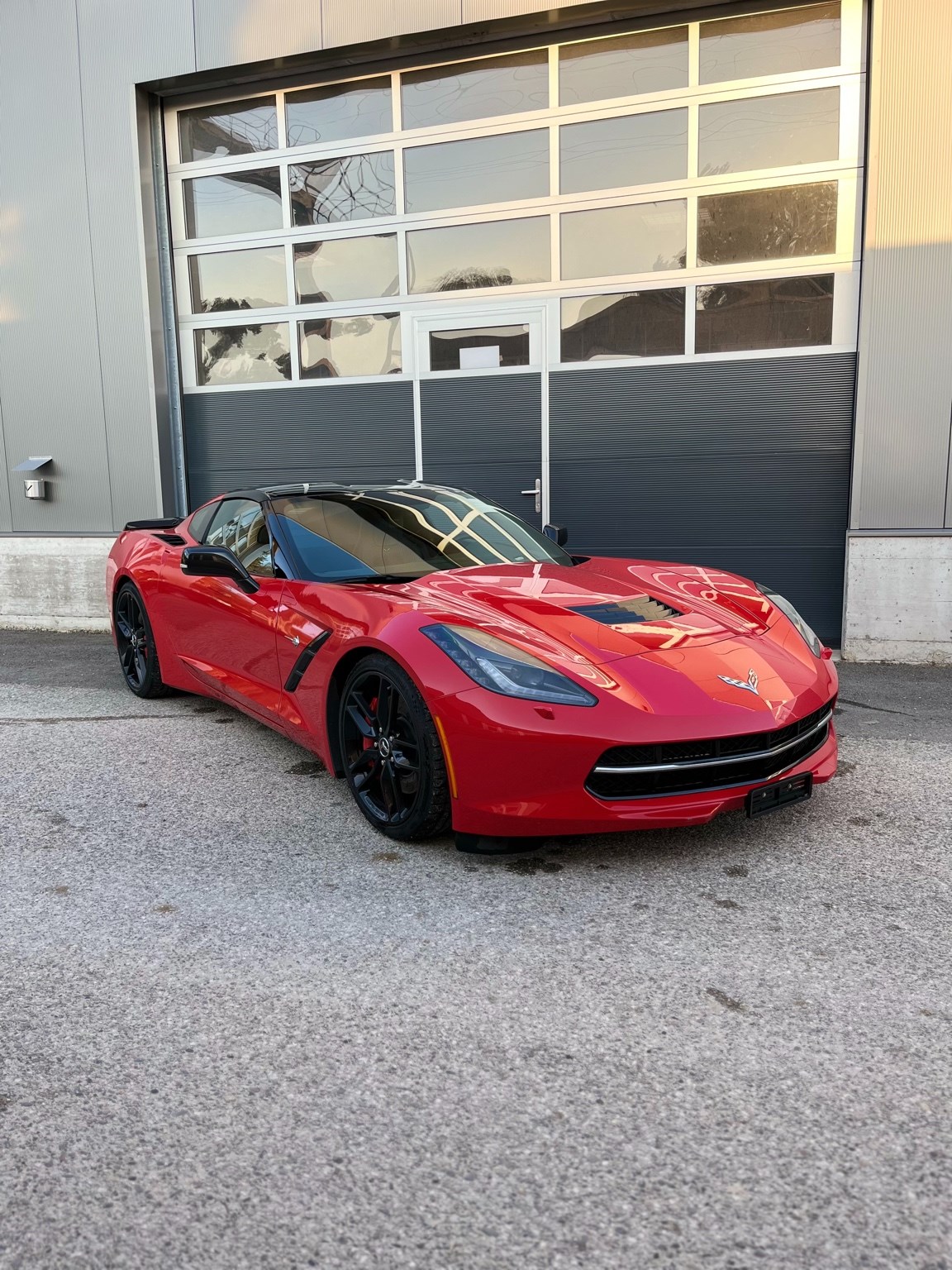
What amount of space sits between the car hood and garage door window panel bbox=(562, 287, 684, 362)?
3.74 m

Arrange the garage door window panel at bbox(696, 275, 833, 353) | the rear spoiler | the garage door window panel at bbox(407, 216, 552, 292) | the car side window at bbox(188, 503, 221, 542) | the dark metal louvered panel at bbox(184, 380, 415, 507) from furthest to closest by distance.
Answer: the dark metal louvered panel at bbox(184, 380, 415, 507)
the garage door window panel at bbox(407, 216, 552, 292)
the garage door window panel at bbox(696, 275, 833, 353)
the rear spoiler
the car side window at bbox(188, 503, 221, 542)

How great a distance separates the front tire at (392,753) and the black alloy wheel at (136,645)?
2258 mm

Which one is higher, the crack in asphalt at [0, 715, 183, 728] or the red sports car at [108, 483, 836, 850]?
the red sports car at [108, 483, 836, 850]

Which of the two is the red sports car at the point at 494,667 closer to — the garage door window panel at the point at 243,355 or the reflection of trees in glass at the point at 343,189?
the garage door window panel at the point at 243,355

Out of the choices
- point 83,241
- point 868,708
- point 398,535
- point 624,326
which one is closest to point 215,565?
point 398,535

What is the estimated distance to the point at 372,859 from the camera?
3.00 m

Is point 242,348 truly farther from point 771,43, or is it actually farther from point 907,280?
point 907,280

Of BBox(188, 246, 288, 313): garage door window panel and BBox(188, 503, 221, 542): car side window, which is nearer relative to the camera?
BBox(188, 503, 221, 542): car side window

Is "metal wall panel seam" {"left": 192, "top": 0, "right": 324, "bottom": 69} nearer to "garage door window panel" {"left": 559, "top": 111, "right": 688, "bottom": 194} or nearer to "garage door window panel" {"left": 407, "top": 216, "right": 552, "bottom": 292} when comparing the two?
"garage door window panel" {"left": 407, "top": 216, "right": 552, "bottom": 292}

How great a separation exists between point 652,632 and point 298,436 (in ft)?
18.6

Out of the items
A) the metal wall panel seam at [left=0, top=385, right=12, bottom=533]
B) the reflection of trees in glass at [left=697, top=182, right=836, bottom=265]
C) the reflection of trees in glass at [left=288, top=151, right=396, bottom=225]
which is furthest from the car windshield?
the metal wall panel seam at [left=0, top=385, right=12, bottom=533]

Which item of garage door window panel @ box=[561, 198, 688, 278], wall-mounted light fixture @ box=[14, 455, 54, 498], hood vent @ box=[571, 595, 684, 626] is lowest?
hood vent @ box=[571, 595, 684, 626]

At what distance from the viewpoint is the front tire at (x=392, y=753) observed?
9.41 ft

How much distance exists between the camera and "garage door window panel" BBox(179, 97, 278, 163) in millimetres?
7789
